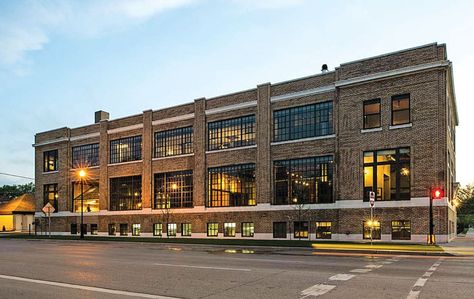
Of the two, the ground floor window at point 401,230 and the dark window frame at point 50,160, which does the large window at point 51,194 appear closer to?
the dark window frame at point 50,160

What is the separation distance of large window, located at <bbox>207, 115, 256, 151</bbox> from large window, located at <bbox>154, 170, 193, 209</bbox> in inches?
165

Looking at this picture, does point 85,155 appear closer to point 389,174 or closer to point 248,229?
point 248,229

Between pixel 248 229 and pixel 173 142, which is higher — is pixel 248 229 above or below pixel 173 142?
below

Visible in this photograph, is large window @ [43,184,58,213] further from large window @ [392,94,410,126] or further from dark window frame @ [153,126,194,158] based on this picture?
large window @ [392,94,410,126]

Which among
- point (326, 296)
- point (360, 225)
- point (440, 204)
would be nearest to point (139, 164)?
point (360, 225)

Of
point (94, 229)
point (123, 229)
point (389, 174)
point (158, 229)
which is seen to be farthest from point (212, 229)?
point (94, 229)

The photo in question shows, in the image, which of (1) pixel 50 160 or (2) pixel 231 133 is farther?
(1) pixel 50 160

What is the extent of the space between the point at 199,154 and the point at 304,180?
10.9m

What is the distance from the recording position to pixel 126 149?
160 ft

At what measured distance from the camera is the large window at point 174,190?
142ft

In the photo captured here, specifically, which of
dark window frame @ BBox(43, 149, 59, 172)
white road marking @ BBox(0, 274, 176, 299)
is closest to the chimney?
→ dark window frame @ BBox(43, 149, 59, 172)

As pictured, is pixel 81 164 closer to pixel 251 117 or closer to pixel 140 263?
pixel 251 117

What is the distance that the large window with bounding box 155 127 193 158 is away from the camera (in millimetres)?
43750

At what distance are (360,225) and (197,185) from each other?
1590 centimetres
